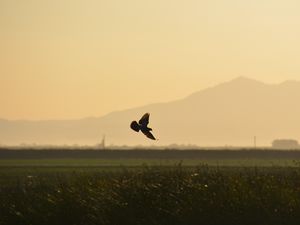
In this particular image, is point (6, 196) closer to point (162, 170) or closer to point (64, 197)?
point (64, 197)

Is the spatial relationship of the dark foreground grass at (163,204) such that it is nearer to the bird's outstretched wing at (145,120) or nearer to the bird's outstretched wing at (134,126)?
the bird's outstretched wing at (145,120)

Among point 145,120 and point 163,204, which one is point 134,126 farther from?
point 163,204

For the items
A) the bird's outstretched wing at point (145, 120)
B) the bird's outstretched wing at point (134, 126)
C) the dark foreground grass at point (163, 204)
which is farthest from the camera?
the dark foreground grass at point (163, 204)

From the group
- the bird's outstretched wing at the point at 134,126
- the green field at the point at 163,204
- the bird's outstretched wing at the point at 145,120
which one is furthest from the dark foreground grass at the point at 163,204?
the bird's outstretched wing at the point at 134,126

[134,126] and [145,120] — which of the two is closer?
[134,126]

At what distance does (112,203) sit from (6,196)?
20.7 feet

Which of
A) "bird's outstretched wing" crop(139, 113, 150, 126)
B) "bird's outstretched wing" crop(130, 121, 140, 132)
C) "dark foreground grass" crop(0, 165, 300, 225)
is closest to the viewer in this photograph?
"bird's outstretched wing" crop(130, 121, 140, 132)

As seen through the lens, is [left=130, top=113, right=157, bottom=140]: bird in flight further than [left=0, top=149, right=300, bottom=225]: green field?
No

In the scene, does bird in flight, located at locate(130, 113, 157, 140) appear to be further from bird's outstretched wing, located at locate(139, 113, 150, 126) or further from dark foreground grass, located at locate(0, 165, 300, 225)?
dark foreground grass, located at locate(0, 165, 300, 225)

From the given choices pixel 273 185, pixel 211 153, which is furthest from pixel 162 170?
pixel 211 153

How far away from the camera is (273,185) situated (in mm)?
36594

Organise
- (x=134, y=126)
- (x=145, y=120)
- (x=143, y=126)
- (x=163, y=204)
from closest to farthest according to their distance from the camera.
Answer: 1. (x=134, y=126)
2. (x=143, y=126)
3. (x=145, y=120)
4. (x=163, y=204)

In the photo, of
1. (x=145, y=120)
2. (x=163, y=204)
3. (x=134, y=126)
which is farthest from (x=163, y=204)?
(x=134, y=126)

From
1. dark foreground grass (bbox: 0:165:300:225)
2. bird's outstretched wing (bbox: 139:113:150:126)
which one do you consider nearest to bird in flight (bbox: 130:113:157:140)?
bird's outstretched wing (bbox: 139:113:150:126)
